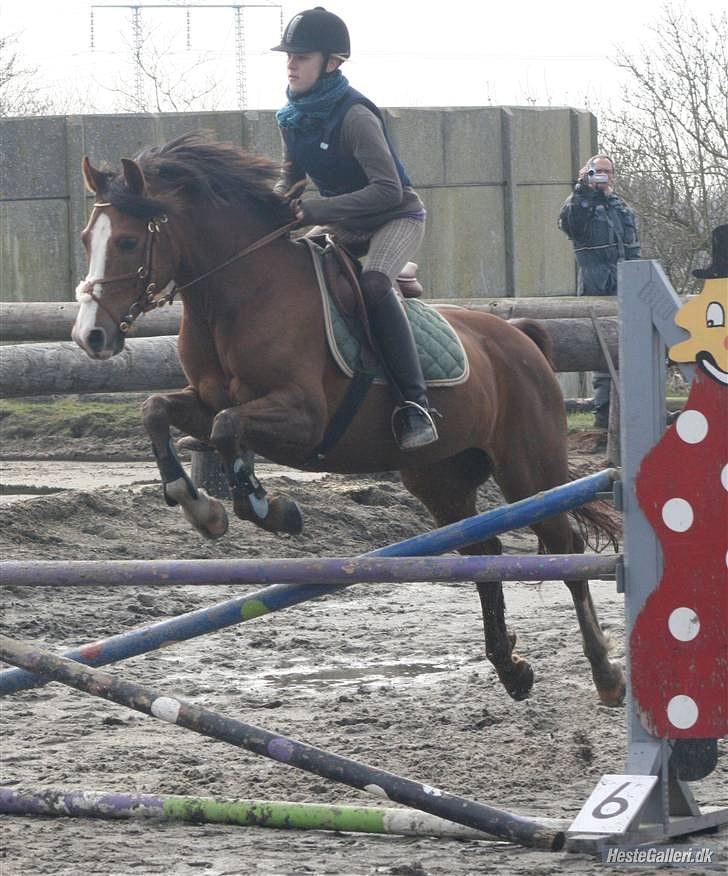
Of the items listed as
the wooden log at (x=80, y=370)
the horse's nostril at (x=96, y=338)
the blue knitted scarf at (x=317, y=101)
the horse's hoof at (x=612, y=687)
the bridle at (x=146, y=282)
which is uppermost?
the blue knitted scarf at (x=317, y=101)

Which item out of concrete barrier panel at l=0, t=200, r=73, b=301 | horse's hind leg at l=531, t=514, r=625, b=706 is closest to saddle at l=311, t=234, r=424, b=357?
horse's hind leg at l=531, t=514, r=625, b=706

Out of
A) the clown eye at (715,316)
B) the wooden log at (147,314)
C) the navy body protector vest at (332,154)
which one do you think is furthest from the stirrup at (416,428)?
the wooden log at (147,314)

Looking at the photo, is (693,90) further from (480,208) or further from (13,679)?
(13,679)

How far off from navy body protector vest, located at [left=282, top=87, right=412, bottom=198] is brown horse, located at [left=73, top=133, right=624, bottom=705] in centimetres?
15

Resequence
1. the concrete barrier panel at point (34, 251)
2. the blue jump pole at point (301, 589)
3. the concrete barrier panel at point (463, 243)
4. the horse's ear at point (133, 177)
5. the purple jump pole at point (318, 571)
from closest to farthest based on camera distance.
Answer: the purple jump pole at point (318, 571)
the blue jump pole at point (301, 589)
the horse's ear at point (133, 177)
the concrete barrier panel at point (34, 251)
the concrete barrier panel at point (463, 243)

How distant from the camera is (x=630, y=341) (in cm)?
369

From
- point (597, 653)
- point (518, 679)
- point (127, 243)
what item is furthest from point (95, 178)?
point (597, 653)

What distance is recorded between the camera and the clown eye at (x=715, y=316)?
358cm

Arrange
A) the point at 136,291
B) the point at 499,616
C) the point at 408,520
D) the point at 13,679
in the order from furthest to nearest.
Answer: the point at 408,520, the point at 499,616, the point at 136,291, the point at 13,679


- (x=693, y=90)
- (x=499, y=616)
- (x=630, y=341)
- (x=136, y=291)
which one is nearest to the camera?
(x=630, y=341)

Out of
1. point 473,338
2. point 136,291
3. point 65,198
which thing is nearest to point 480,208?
point 65,198

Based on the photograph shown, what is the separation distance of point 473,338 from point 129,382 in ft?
10.8

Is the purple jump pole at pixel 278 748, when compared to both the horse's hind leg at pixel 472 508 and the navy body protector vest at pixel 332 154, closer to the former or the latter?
the horse's hind leg at pixel 472 508

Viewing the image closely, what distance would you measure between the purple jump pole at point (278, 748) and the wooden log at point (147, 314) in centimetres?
460
